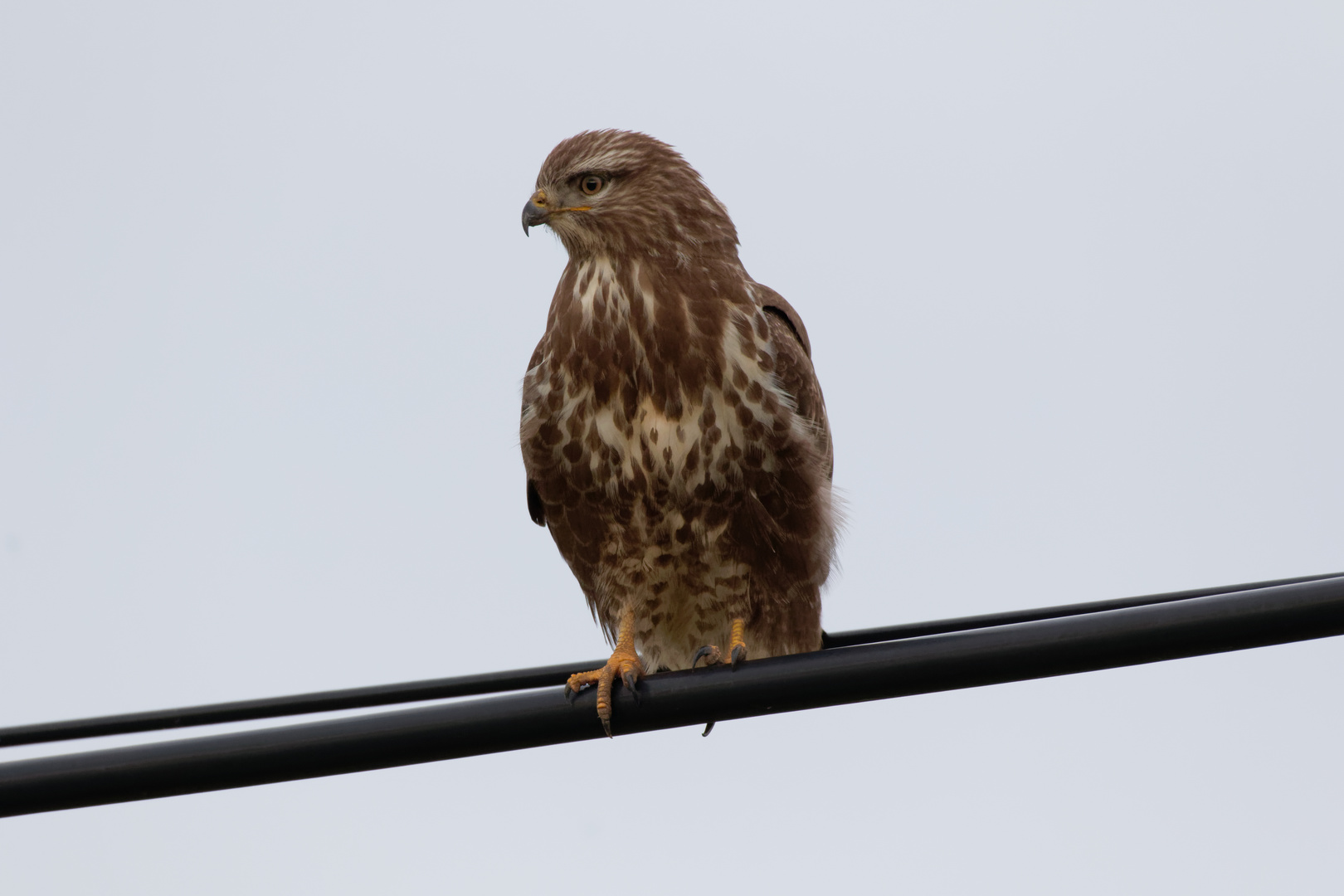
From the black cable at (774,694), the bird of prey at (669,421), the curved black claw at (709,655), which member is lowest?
the black cable at (774,694)

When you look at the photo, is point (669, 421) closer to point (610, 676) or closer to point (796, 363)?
point (796, 363)

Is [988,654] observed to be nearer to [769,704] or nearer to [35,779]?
[769,704]

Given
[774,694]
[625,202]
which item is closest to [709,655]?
[625,202]

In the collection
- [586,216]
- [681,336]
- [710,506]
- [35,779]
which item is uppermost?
[586,216]

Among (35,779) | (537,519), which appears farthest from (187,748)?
(537,519)

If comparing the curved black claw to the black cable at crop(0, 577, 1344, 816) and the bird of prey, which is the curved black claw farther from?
Answer: the black cable at crop(0, 577, 1344, 816)

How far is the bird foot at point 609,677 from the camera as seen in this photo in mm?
4120

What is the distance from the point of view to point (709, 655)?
5266mm

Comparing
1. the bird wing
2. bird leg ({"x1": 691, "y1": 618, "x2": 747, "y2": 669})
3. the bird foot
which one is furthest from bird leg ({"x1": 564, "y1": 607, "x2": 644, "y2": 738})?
the bird wing

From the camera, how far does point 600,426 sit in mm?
4922

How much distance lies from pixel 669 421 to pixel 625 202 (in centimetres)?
89

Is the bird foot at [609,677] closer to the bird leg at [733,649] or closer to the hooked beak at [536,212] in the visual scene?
the bird leg at [733,649]

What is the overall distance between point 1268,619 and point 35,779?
267cm

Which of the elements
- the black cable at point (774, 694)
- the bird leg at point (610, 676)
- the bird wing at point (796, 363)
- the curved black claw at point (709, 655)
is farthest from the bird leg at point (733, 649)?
the black cable at point (774, 694)
